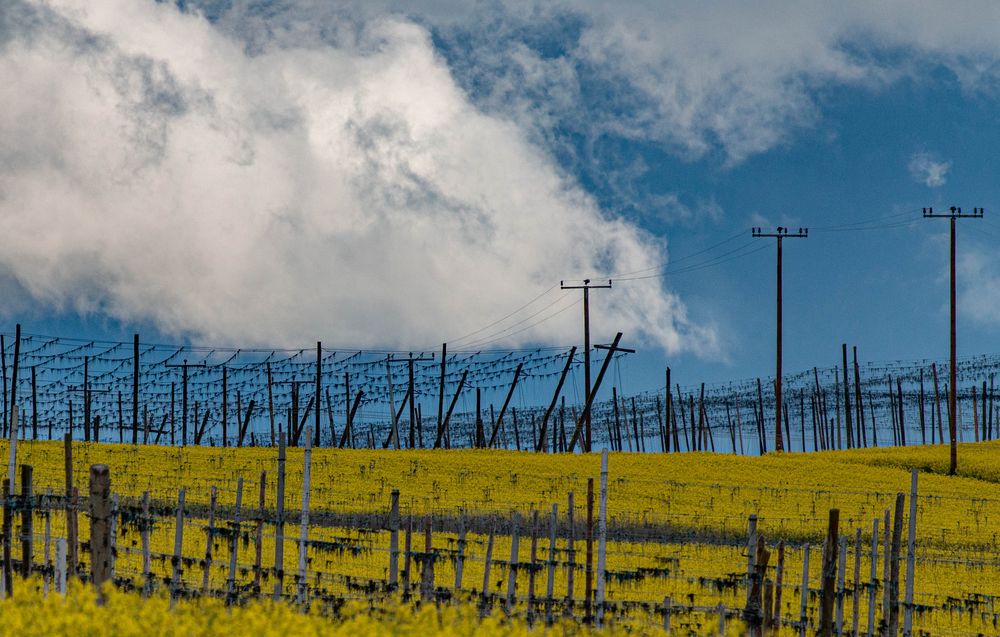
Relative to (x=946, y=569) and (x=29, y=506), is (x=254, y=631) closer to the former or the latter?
(x=29, y=506)

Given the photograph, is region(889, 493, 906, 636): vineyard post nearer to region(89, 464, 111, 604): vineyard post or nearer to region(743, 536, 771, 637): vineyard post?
region(743, 536, 771, 637): vineyard post

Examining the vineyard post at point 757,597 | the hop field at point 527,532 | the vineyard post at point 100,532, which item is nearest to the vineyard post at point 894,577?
the hop field at point 527,532

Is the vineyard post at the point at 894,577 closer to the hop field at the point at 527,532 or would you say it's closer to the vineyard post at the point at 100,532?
the hop field at the point at 527,532

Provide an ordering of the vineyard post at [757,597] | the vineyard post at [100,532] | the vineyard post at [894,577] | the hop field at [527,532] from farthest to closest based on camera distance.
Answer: the hop field at [527,532] < the vineyard post at [894,577] < the vineyard post at [757,597] < the vineyard post at [100,532]

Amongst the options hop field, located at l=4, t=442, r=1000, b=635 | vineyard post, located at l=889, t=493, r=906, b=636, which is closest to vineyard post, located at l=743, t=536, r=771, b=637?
hop field, located at l=4, t=442, r=1000, b=635

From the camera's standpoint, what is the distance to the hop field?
20969mm

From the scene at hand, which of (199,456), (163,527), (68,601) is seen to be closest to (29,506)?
(68,601)

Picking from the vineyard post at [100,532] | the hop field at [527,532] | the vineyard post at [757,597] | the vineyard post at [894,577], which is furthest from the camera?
the hop field at [527,532]

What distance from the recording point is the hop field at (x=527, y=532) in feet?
68.8

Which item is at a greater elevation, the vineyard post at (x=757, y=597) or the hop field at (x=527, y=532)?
the vineyard post at (x=757, y=597)

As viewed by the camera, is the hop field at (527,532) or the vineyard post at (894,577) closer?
the vineyard post at (894,577)

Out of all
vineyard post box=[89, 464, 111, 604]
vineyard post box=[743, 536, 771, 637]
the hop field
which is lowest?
the hop field

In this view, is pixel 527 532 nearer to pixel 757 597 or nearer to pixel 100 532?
pixel 757 597

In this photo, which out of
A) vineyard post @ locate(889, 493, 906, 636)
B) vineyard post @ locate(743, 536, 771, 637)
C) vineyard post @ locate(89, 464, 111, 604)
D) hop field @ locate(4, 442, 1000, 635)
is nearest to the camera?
vineyard post @ locate(89, 464, 111, 604)
